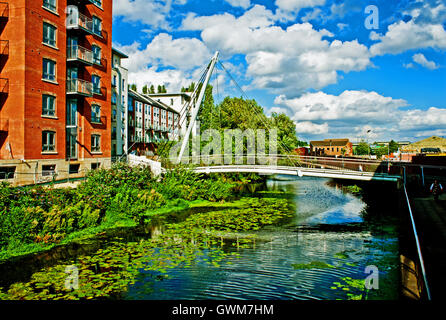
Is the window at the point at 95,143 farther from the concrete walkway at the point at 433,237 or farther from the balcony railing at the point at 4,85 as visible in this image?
the concrete walkway at the point at 433,237

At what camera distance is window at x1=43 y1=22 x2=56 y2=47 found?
86.2ft

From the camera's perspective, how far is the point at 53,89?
2703 centimetres

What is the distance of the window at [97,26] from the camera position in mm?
32219

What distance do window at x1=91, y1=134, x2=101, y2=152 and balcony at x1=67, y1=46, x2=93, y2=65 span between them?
7160 mm

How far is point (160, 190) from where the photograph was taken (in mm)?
26281

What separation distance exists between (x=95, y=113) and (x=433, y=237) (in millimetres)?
29905

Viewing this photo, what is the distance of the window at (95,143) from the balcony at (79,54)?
7.16 m

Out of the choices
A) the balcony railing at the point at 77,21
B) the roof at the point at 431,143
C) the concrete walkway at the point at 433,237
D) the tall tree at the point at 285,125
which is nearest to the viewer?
the concrete walkway at the point at 433,237

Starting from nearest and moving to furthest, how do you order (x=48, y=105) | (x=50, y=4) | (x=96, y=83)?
1. (x=48, y=105)
2. (x=50, y=4)
3. (x=96, y=83)

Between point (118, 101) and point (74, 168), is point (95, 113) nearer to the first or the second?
point (74, 168)

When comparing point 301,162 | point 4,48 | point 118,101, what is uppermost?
point 4,48

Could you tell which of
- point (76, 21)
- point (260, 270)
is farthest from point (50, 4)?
point (260, 270)

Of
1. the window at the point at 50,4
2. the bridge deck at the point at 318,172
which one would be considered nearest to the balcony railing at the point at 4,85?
the window at the point at 50,4
